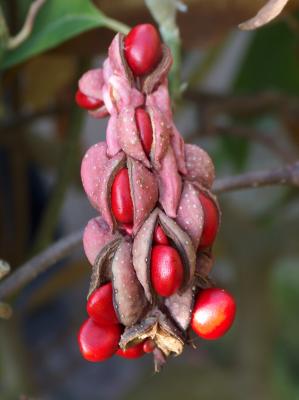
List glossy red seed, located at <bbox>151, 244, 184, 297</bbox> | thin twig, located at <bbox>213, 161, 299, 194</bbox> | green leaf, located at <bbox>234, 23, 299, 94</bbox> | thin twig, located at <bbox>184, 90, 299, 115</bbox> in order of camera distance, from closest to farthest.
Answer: glossy red seed, located at <bbox>151, 244, 184, 297</bbox>, thin twig, located at <bbox>213, 161, 299, 194</bbox>, thin twig, located at <bbox>184, 90, 299, 115</bbox>, green leaf, located at <bbox>234, 23, 299, 94</bbox>

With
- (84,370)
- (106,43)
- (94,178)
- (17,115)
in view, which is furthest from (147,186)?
(84,370)

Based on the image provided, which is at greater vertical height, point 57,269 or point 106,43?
point 106,43

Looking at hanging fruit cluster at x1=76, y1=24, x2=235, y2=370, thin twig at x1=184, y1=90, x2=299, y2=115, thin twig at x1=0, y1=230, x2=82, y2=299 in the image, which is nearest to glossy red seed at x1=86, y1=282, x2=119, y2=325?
hanging fruit cluster at x1=76, y1=24, x2=235, y2=370

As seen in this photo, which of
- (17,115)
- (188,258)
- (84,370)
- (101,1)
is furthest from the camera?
(84,370)

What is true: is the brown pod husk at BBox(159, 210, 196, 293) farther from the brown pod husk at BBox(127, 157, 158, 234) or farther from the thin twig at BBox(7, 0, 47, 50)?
A: the thin twig at BBox(7, 0, 47, 50)

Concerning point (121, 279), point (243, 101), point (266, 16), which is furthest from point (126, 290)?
point (243, 101)

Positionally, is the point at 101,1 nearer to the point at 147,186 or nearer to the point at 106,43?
the point at 106,43

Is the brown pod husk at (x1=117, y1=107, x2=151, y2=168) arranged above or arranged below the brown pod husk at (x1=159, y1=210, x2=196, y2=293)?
above

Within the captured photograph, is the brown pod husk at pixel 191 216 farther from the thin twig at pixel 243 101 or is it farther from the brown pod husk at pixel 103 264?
the thin twig at pixel 243 101
